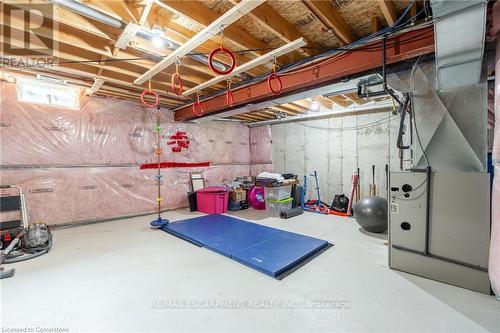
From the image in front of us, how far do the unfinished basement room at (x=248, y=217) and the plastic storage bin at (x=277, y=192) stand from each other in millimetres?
603

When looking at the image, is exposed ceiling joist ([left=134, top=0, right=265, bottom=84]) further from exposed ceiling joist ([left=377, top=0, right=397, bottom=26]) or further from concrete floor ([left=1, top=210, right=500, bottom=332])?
concrete floor ([left=1, top=210, right=500, bottom=332])

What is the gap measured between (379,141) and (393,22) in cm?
347

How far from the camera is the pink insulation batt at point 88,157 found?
147 inches

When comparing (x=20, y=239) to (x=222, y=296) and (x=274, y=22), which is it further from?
(x=274, y=22)

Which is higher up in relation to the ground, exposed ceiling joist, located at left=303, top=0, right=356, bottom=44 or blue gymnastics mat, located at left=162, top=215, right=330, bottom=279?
exposed ceiling joist, located at left=303, top=0, right=356, bottom=44

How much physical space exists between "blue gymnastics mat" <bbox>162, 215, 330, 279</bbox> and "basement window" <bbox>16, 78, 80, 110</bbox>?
303cm

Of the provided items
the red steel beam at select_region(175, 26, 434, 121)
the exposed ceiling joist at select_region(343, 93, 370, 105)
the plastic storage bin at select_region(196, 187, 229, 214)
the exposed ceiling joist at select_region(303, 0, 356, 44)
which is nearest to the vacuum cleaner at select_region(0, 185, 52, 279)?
the plastic storage bin at select_region(196, 187, 229, 214)

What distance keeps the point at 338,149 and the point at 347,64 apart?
133 inches

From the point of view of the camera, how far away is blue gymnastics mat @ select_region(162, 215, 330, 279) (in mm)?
2488

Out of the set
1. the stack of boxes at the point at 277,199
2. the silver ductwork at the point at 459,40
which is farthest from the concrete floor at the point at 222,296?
the stack of boxes at the point at 277,199

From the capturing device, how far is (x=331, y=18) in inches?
83.2

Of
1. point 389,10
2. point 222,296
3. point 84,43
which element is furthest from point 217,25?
point 222,296

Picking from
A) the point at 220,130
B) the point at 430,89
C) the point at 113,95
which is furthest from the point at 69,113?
the point at 430,89

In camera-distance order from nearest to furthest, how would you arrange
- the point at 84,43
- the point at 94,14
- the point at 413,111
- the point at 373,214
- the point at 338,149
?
1. the point at 94,14
2. the point at 413,111
3. the point at 84,43
4. the point at 373,214
5. the point at 338,149
